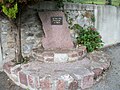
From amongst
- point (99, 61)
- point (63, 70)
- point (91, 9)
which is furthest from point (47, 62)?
point (91, 9)

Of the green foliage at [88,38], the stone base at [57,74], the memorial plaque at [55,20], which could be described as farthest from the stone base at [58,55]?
the memorial plaque at [55,20]

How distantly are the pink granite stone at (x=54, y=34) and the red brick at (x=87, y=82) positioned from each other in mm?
1152

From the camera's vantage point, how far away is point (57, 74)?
3820 mm

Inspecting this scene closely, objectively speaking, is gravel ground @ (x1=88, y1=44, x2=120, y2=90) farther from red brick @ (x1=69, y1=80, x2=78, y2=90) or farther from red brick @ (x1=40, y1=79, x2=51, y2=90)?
red brick @ (x1=40, y1=79, x2=51, y2=90)

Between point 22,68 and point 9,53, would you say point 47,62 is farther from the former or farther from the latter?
point 9,53

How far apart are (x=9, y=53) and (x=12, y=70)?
2.21 feet

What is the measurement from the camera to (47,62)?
4.33 metres

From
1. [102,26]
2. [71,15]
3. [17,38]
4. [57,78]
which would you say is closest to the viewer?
[57,78]

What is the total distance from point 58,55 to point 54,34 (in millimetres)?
652

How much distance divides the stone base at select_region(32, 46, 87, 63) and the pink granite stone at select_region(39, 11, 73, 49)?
0.75 feet

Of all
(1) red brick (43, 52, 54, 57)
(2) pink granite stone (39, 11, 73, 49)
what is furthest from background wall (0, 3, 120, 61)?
(1) red brick (43, 52, 54, 57)

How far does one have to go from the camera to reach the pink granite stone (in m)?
4.67

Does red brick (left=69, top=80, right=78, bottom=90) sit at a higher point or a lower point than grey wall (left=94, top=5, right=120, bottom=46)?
lower

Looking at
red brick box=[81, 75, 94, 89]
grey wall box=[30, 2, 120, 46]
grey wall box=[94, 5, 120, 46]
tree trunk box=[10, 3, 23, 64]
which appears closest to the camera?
red brick box=[81, 75, 94, 89]
